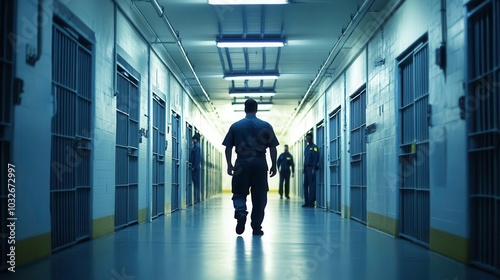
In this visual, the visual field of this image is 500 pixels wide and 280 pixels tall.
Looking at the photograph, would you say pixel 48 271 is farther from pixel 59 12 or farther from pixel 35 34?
pixel 59 12

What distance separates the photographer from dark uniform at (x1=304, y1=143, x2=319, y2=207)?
15.2m

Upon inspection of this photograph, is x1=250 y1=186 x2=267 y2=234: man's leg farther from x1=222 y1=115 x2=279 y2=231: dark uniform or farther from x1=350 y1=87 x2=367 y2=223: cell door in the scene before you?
x1=350 y1=87 x2=367 y2=223: cell door

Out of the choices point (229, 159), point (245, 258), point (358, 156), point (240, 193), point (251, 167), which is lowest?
point (245, 258)

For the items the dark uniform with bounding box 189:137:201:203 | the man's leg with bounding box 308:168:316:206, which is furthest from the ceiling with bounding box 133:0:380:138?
the man's leg with bounding box 308:168:316:206

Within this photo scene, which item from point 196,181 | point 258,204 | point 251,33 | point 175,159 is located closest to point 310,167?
point 175,159

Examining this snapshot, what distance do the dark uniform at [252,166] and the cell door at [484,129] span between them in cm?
305

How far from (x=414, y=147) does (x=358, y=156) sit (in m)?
3.92

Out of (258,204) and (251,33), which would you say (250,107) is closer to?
(258,204)

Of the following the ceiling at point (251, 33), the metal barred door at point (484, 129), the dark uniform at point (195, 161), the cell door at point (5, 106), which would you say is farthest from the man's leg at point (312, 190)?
the cell door at point (5, 106)

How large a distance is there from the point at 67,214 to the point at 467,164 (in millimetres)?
4161

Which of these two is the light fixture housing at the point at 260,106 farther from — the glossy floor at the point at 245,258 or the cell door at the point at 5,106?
the cell door at the point at 5,106

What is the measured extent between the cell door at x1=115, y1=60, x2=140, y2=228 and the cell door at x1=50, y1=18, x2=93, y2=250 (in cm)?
158

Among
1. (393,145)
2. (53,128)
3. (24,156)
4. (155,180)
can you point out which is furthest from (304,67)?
(24,156)

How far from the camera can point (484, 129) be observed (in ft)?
15.6
